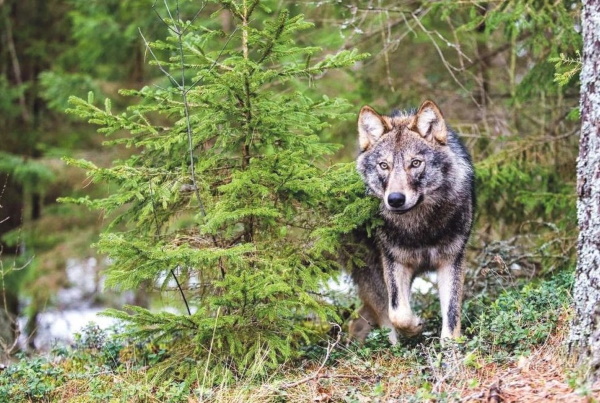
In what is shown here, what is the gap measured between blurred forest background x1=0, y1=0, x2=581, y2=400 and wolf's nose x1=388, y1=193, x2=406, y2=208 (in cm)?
71

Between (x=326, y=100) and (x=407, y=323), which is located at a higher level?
(x=326, y=100)

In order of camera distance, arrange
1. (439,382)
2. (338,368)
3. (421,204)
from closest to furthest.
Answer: (439,382)
(338,368)
(421,204)

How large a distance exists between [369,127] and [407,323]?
1.80 meters

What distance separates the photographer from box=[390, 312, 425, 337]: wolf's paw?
635 centimetres

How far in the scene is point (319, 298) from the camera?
663cm

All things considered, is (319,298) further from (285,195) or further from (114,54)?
(114,54)

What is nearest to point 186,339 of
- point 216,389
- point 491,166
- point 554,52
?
point 216,389

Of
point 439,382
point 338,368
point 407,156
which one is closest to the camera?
point 439,382

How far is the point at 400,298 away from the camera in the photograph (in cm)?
643

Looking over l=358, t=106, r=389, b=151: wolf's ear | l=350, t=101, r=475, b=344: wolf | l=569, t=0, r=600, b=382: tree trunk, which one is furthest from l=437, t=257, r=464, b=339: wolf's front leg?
l=569, t=0, r=600, b=382: tree trunk

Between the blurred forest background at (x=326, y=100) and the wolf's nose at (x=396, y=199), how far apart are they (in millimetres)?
709

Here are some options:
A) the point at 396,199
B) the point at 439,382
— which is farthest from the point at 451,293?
the point at 439,382

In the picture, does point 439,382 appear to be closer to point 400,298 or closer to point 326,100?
point 400,298

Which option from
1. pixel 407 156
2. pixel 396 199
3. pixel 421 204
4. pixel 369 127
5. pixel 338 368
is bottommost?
pixel 338 368
